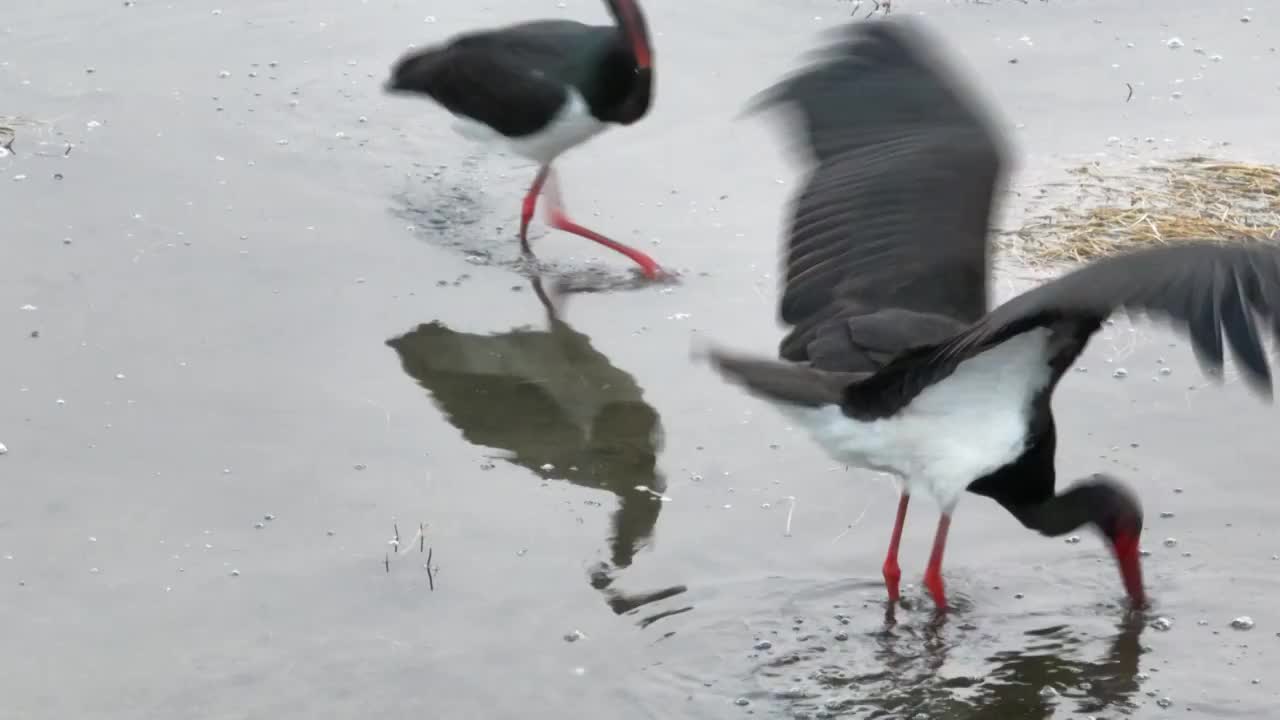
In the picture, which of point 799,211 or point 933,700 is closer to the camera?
point 933,700

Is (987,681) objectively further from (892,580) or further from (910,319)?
(910,319)

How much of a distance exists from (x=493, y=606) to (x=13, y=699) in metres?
1.04

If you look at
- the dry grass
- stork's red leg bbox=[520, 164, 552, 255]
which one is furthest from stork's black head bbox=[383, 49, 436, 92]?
the dry grass

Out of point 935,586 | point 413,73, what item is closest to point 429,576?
point 935,586

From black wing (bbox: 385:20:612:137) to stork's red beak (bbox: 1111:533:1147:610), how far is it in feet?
8.59

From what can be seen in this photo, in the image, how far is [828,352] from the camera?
4086 millimetres

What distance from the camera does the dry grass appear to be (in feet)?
19.6

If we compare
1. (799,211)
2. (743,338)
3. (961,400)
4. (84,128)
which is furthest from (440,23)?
(961,400)

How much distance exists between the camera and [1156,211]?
20.4 feet

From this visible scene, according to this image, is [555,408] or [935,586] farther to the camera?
[555,408]

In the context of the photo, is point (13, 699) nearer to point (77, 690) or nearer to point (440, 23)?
point (77, 690)

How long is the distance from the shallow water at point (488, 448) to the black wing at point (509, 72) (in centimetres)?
34

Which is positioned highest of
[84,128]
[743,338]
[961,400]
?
Answer: [961,400]

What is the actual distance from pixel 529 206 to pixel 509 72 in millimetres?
457
